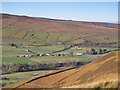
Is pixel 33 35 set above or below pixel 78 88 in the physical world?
above

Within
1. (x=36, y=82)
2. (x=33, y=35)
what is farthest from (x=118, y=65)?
(x=33, y=35)

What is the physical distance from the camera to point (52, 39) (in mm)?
82750

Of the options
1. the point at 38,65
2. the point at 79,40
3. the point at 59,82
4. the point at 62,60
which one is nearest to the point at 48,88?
the point at 59,82

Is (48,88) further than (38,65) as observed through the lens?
No

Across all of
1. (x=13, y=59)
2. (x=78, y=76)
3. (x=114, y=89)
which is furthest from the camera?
(x=13, y=59)

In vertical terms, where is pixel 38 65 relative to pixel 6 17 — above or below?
below

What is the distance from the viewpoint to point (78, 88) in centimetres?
1942

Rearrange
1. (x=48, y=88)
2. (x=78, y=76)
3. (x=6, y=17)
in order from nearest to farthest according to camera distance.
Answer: (x=48, y=88)
(x=78, y=76)
(x=6, y=17)

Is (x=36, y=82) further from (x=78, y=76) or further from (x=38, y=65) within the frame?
(x=38, y=65)

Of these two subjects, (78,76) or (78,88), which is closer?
(78,88)

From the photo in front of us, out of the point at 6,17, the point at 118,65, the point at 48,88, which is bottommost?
the point at 48,88

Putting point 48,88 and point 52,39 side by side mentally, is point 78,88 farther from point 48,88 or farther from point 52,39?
point 52,39

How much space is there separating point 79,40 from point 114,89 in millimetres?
62632

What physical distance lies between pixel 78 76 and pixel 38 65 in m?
18.6
